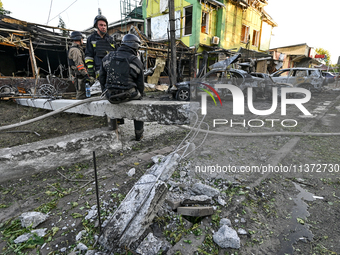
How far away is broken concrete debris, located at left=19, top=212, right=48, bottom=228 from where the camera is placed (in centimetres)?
171

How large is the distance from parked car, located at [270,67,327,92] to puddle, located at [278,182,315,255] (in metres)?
10.6

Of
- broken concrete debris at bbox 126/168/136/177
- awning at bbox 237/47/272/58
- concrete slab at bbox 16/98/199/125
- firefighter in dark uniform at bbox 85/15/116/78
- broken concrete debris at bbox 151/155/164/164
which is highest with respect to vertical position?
awning at bbox 237/47/272/58

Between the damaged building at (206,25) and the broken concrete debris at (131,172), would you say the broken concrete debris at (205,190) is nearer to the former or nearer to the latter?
the broken concrete debris at (131,172)

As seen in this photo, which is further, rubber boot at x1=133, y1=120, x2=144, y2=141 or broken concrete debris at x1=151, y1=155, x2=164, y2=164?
rubber boot at x1=133, y1=120, x2=144, y2=141

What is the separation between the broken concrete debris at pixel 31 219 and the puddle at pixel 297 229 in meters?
2.18

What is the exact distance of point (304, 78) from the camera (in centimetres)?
1069

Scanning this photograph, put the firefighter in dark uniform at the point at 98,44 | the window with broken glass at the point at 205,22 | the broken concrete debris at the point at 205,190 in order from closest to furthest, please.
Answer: the broken concrete debris at the point at 205,190 < the firefighter in dark uniform at the point at 98,44 < the window with broken glass at the point at 205,22

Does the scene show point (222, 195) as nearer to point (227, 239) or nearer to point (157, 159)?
point (227, 239)

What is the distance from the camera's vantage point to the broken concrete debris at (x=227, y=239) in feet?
4.97

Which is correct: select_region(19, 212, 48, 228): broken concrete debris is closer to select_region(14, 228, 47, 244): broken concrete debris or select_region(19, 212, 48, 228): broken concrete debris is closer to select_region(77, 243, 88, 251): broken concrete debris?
select_region(14, 228, 47, 244): broken concrete debris

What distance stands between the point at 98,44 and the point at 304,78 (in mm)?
11637

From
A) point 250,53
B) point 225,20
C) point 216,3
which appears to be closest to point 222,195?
point 216,3

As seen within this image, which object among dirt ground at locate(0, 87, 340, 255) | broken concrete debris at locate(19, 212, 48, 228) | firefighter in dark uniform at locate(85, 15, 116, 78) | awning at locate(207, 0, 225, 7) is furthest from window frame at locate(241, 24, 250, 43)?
broken concrete debris at locate(19, 212, 48, 228)

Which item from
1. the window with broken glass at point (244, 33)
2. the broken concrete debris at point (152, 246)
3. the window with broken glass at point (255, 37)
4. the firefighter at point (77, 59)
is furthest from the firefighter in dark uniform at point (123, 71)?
the window with broken glass at point (255, 37)
